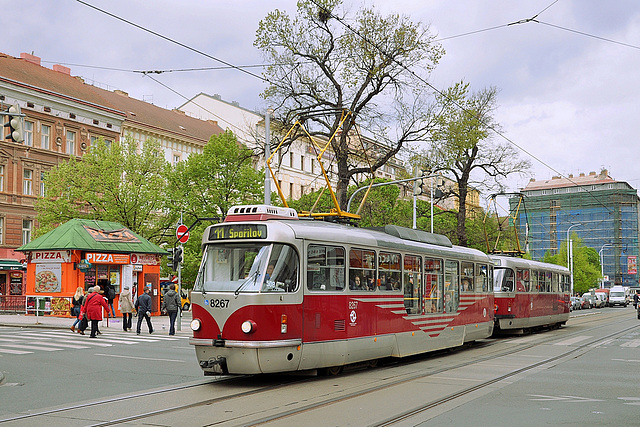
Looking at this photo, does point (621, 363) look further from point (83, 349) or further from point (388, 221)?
point (388, 221)

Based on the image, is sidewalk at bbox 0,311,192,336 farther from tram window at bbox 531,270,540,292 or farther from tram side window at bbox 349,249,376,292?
tram side window at bbox 349,249,376,292

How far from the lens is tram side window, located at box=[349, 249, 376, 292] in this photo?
1336cm

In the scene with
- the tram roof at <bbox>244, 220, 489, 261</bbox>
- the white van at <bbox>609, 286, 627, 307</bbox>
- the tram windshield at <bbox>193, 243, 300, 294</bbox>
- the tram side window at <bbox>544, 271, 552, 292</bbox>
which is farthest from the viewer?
the white van at <bbox>609, 286, 627, 307</bbox>

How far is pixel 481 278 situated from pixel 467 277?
1399mm

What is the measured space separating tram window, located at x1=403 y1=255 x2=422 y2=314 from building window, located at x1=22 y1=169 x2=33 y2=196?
134ft

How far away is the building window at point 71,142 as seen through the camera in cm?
5344

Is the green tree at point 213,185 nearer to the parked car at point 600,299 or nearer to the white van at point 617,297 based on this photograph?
the parked car at point 600,299

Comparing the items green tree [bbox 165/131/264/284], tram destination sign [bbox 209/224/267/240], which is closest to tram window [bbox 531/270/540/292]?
tram destination sign [bbox 209/224/267/240]

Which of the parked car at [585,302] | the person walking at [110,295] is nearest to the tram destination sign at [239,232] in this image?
the person walking at [110,295]

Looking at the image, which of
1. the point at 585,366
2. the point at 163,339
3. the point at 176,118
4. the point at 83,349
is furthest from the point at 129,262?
the point at 176,118

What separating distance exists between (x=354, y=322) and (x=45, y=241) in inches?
993

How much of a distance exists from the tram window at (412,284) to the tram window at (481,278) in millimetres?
4405

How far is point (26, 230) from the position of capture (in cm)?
4991

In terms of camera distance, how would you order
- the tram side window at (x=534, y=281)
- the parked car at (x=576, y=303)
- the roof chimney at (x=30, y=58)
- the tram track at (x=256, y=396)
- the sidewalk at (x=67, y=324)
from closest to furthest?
the tram track at (x=256, y=396)
the tram side window at (x=534, y=281)
the sidewalk at (x=67, y=324)
the roof chimney at (x=30, y=58)
the parked car at (x=576, y=303)
